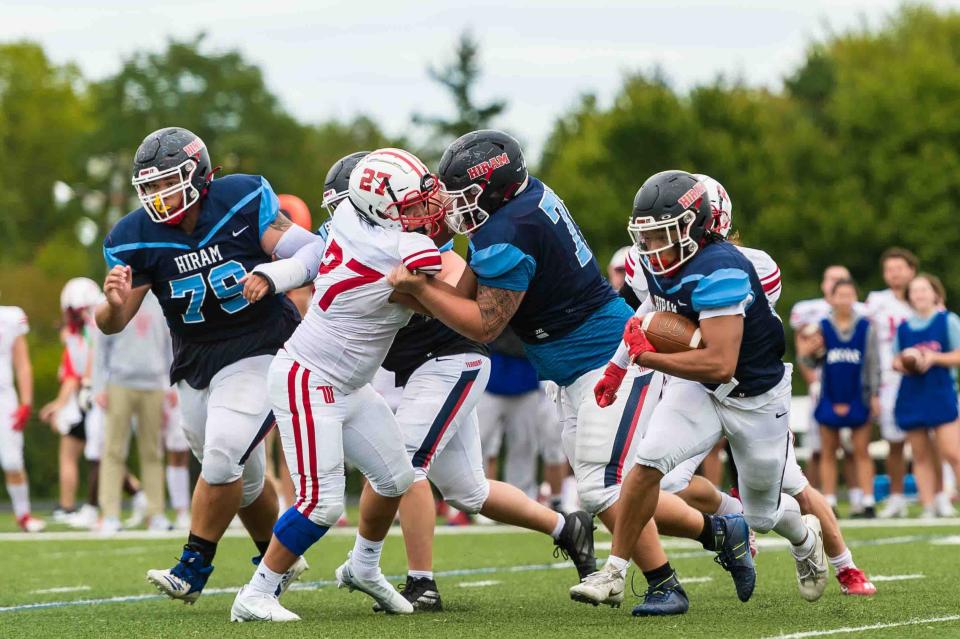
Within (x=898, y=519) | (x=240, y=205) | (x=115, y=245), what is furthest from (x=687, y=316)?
(x=898, y=519)

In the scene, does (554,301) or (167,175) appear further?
(167,175)

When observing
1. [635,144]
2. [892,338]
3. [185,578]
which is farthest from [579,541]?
[635,144]

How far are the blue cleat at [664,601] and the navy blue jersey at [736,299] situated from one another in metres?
0.80

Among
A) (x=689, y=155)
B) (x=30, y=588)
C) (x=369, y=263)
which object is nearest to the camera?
(x=369, y=263)

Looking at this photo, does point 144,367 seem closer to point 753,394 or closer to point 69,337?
point 69,337

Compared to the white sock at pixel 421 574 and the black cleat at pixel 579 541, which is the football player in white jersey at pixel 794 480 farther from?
the white sock at pixel 421 574

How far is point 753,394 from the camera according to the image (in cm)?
Answer: 561

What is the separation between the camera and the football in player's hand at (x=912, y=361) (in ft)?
36.6

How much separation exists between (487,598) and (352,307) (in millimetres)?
1699

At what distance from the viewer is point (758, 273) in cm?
620

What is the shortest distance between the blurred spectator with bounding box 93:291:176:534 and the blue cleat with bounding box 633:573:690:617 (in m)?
6.20

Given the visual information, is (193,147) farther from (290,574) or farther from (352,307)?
(290,574)

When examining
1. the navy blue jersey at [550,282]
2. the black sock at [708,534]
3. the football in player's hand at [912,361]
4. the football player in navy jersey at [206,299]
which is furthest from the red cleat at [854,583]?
the football in player's hand at [912,361]

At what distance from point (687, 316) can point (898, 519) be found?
6426mm
